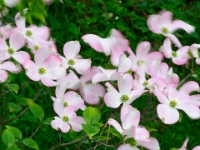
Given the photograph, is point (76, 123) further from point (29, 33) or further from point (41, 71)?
point (29, 33)

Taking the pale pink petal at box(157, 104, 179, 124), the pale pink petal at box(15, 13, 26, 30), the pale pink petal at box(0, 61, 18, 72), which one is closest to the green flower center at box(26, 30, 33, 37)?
the pale pink petal at box(15, 13, 26, 30)

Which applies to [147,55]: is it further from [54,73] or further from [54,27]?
[54,27]

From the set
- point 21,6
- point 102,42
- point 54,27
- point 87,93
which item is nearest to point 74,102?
point 87,93

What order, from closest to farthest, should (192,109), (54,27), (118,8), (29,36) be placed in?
(192,109)
(29,36)
(54,27)
(118,8)

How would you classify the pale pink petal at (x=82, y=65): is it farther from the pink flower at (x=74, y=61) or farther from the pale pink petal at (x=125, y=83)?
the pale pink petal at (x=125, y=83)

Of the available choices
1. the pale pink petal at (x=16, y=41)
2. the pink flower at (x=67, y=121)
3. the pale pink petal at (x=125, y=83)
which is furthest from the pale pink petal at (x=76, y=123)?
the pale pink petal at (x=16, y=41)

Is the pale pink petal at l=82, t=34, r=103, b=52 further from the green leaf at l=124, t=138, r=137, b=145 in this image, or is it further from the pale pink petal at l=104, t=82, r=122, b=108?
the green leaf at l=124, t=138, r=137, b=145

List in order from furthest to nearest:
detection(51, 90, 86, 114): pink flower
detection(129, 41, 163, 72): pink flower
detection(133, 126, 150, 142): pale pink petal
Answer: detection(129, 41, 163, 72): pink flower < detection(51, 90, 86, 114): pink flower < detection(133, 126, 150, 142): pale pink petal
